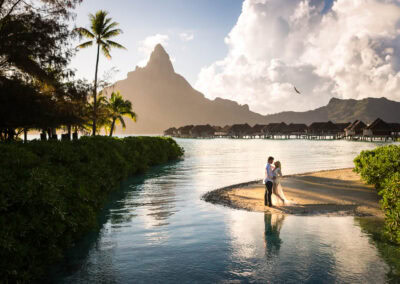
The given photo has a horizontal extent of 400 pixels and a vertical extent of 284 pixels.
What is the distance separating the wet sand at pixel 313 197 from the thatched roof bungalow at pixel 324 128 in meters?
106

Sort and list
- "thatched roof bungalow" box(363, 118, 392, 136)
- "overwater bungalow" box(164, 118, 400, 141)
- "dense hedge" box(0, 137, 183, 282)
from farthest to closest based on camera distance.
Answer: "overwater bungalow" box(164, 118, 400, 141)
"thatched roof bungalow" box(363, 118, 392, 136)
"dense hedge" box(0, 137, 183, 282)

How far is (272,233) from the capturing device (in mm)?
9117

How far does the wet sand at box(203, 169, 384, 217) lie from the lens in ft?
39.1

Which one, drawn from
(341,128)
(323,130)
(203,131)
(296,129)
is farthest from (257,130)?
(341,128)

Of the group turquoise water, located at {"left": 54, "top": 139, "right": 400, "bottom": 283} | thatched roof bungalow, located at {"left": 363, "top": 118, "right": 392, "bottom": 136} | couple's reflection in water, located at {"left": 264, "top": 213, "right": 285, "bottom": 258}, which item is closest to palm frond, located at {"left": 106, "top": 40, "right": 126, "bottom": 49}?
turquoise water, located at {"left": 54, "top": 139, "right": 400, "bottom": 283}

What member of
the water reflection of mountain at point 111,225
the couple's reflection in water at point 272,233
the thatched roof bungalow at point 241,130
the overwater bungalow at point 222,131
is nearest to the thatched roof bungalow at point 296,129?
the thatched roof bungalow at point 241,130

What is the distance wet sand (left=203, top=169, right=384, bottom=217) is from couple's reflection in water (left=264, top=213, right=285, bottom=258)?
3.09ft

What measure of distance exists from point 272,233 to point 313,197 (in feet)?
18.9

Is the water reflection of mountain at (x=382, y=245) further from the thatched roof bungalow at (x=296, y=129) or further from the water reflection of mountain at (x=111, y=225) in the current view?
the thatched roof bungalow at (x=296, y=129)

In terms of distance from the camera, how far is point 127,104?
44844mm

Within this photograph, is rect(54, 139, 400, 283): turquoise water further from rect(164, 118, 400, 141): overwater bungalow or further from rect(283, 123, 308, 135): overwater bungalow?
rect(283, 123, 308, 135): overwater bungalow

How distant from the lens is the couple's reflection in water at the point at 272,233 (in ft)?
25.4

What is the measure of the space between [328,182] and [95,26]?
96.5ft

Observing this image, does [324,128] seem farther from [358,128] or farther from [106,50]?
[106,50]
